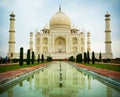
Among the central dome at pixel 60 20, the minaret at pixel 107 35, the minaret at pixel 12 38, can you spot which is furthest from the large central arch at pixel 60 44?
the minaret at pixel 12 38

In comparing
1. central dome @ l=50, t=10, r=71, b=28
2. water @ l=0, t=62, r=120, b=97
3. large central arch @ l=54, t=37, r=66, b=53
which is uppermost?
central dome @ l=50, t=10, r=71, b=28

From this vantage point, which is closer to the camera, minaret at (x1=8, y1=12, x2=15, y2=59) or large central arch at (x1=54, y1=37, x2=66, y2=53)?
minaret at (x1=8, y1=12, x2=15, y2=59)

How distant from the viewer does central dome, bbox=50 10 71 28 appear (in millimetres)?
33719

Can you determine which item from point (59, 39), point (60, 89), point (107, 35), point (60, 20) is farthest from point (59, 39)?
point (60, 89)

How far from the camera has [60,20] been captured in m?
33.7

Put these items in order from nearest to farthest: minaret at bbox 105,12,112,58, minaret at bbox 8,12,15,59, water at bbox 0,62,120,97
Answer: water at bbox 0,62,120,97
minaret at bbox 8,12,15,59
minaret at bbox 105,12,112,58

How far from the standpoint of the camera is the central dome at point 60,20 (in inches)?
1328

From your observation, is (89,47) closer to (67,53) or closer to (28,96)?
(67,53)

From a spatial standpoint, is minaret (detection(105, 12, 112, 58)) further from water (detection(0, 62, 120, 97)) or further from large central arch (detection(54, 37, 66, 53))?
water (detection(0, 62, 120, 97))

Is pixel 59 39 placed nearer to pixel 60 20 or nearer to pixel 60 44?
pixel 60 44

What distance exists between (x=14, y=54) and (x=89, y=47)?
485 inches

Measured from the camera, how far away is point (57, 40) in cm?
3462

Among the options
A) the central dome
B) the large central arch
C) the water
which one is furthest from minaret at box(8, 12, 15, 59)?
the water

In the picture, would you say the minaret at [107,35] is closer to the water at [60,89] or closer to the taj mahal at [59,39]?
the taj mahal at [59,39]
